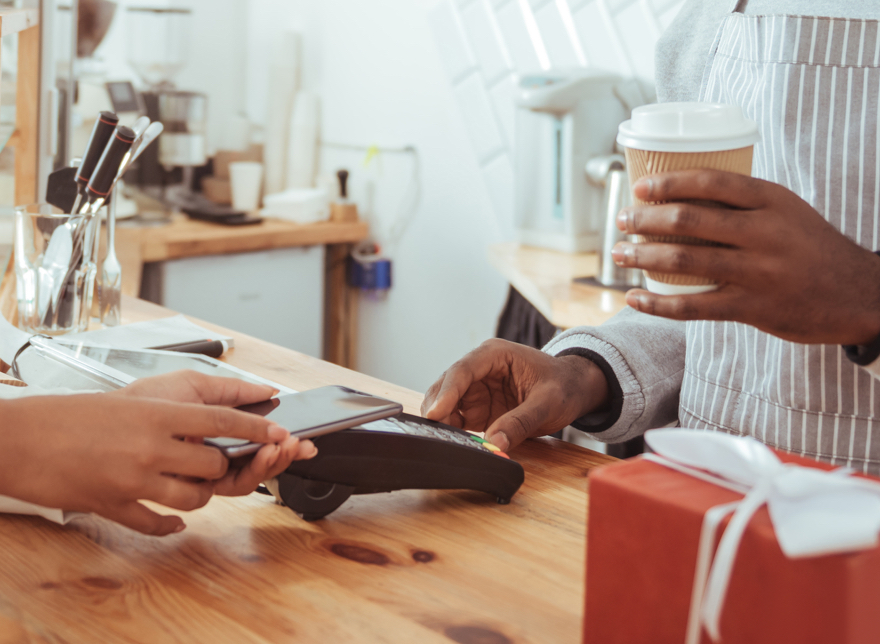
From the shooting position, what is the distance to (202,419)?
55 cm

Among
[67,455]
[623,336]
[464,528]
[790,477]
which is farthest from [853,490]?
[623,336]

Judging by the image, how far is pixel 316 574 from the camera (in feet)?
1.89

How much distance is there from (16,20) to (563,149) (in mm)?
1150

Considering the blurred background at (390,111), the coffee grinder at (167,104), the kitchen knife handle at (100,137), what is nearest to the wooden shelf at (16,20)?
the kitchen knife handle at (100,137)

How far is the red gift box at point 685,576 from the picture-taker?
14.6 inches

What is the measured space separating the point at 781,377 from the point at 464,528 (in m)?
0.42

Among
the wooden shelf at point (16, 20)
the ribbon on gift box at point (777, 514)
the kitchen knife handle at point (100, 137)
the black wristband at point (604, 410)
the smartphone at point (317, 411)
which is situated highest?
the wooden shelf at point (16, 20)

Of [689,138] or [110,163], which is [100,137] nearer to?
[110,163]

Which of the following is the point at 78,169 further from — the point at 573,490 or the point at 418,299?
the point at 418,299

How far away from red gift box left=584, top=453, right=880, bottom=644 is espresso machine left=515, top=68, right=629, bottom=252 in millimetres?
1531

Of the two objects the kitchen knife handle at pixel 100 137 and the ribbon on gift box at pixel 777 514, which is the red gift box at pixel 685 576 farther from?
the kitchen knife handle at pixel 100 137

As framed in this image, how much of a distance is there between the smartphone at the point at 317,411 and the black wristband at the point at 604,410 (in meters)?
0.34

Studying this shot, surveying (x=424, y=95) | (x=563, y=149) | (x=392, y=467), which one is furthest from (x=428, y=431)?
(x=424, y=95)

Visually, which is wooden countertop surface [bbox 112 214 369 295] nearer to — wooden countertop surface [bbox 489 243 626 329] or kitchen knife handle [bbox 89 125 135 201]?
wooden countertop surface [bbox 489 243 626 329]
